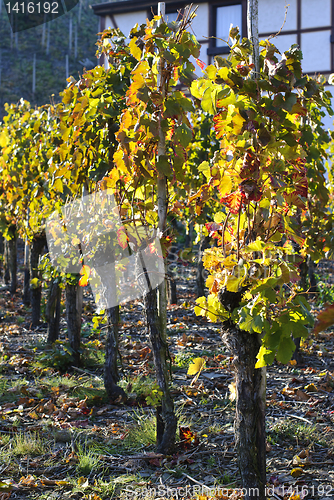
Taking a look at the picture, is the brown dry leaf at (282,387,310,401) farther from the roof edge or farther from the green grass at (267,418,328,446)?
the roof edge

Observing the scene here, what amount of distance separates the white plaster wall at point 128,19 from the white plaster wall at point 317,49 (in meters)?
4.58

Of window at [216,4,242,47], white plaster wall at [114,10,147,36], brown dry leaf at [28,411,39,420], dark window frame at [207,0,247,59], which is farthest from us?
white plaster wall at [114,10,147,36]

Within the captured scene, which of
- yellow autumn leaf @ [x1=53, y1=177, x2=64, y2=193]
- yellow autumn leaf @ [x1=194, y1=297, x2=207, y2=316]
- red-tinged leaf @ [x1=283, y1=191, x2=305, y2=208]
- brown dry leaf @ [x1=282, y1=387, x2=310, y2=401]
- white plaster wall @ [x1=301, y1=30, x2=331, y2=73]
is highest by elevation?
white plaster wall @ [x1=301, y1=30, x2=331, y2=73]

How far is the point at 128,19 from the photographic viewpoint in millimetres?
12438

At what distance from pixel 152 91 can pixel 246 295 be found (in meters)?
1.28

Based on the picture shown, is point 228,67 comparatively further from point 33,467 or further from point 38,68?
point 38,68

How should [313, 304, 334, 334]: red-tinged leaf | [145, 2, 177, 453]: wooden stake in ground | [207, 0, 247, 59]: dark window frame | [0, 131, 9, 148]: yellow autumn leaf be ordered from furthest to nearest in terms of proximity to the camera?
1. [207, 0, 247, 59]: dark window frame
2. [0, 131, 9, 148]: yellow autumn leaf
3. [145, 2, 177, 453]: wooden stake in ground
4. [313, 304, 334, 334]: red-tinged leaf

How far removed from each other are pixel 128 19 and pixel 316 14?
5230mm

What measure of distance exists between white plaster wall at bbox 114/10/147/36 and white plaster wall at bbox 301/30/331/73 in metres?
4.58

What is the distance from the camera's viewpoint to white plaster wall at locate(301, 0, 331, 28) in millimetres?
10820

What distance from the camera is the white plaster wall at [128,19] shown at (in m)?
12.2

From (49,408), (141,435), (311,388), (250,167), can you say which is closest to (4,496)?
(141,435)

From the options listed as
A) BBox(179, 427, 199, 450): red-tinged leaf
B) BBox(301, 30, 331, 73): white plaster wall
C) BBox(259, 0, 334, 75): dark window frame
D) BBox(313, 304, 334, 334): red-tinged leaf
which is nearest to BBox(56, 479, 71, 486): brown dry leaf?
BBox(179, 427, 199, 450): red-tinged leaf

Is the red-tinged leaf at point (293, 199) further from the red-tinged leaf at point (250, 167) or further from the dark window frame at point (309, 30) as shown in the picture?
the dark window frame at point (309, 30)
